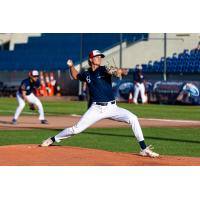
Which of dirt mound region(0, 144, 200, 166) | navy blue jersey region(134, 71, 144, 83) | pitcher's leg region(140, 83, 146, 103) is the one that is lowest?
pitcher's leg region(140, 83, 146, 103)

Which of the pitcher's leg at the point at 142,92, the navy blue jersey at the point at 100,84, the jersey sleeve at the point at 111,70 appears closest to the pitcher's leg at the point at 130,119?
the navy blue jersey at the point at 100,84

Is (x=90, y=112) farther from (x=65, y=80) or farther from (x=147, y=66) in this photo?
(x=65, y=80)

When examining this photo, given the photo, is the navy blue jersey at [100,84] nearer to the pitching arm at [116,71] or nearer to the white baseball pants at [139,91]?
the pitching arm at [116,71]

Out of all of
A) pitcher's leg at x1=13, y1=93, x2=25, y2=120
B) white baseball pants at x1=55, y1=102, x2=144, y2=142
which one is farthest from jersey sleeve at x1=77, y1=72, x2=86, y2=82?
pitcher's leg at x1=13, y1=93, x2=25, y2=120

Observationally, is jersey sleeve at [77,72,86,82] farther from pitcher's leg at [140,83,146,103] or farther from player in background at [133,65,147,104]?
pitcher's leg at [140,83,146,103]

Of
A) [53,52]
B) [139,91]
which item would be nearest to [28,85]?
[139,91]

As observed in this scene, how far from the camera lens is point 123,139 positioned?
60.3 feet

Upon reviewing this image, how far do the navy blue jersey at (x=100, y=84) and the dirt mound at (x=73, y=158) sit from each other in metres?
1.07

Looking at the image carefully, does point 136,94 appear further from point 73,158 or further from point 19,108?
point 73,158

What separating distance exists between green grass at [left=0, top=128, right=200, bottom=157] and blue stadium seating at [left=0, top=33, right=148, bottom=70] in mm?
34281

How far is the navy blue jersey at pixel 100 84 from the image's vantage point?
13.7m

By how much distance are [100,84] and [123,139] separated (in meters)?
4.92

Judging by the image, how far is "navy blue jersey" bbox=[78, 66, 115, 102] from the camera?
13656mm

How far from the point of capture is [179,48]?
5297 cm
